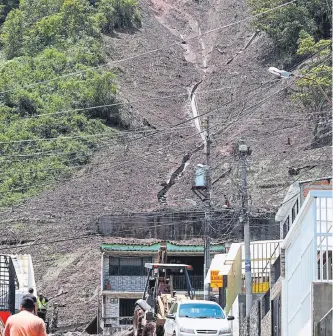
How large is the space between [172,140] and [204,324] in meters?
65.9

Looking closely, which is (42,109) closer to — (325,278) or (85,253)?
(85,253)

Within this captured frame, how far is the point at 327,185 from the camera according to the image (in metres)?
35.8

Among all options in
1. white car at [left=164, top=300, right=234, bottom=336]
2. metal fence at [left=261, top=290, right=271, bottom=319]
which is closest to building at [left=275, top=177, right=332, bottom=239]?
metal fence at [left=261, top=290, right=271, bottom=319]

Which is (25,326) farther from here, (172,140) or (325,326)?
(172,140)

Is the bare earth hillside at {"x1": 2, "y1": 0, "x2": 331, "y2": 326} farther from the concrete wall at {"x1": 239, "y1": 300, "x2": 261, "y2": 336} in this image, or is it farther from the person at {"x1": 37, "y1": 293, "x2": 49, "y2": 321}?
the concrete wall at {"x1": 239, "y1": 300, "x2": 261, "y2": 336}

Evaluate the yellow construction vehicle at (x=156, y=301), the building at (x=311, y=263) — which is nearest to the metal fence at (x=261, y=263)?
the yellow construction vehicle at (x=156, y=301)

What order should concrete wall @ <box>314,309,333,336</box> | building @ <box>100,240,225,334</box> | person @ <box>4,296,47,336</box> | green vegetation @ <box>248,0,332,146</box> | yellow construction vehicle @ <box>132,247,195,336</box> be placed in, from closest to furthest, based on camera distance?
person @ <box>4,296,47,336</box> < concrete wall @ <box>314,309,333,336</box> < yellow construction vehicle @ <box>132,247,195,336</box> < building @ <box>100,240,225,334</box> < green vegetation @ <box>248,0,332,146</box>

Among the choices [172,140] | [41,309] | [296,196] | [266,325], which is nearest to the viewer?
[266,325]

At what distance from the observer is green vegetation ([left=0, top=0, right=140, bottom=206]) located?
89.9 m

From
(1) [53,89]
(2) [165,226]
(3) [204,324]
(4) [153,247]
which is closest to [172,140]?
(1) [53,89]

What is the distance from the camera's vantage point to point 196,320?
31.5 metres

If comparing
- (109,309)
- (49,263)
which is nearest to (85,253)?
(49,263)

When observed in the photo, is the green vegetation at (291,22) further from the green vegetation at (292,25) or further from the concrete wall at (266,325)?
the concrete wall at (266,325)

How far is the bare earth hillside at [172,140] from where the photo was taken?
72750 millimetres
